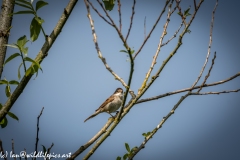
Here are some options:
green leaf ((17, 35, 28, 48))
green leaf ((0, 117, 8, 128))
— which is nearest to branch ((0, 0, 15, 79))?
green leaf ((17, 35, 28, 48))

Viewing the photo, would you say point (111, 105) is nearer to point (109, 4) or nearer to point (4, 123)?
point (109, 4)

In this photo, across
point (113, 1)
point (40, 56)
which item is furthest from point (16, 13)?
point (113, 1)

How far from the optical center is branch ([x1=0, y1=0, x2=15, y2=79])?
2133 millimetres

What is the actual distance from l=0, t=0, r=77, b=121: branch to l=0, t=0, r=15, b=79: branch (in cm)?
23

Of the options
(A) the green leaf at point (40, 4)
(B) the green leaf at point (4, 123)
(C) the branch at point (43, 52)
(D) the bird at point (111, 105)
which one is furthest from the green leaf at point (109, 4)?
(D) the bird at point (111, 105)

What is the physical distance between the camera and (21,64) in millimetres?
2062

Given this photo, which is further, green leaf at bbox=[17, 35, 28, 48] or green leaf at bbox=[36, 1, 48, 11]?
green leaf at bbox=[36, 1, 48, 11]

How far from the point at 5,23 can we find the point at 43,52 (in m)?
0.41

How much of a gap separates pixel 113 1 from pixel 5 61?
128 centimetres

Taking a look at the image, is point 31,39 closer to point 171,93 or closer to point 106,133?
point 106,133

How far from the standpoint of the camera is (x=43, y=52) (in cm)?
215

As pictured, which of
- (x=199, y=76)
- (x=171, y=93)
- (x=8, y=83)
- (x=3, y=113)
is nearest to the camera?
(x=3, y=113)

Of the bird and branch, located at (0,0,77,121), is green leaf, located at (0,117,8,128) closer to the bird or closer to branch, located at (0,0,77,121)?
branch, located at (0,0,77,121)

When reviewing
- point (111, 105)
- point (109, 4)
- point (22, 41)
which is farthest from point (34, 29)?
point (111, 105)
